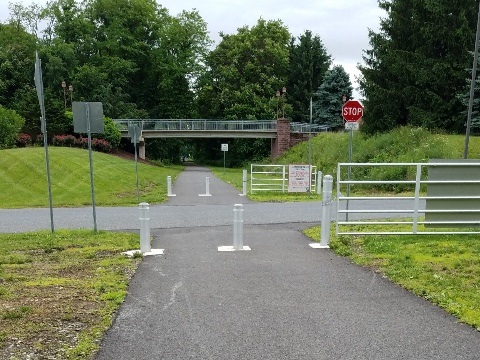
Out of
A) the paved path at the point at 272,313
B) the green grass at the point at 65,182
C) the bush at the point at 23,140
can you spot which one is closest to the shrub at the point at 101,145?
the bush at the point at 23,140

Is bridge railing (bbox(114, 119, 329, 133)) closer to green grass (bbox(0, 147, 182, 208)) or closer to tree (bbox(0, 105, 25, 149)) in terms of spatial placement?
tree (bbox(0, 105, 25, 149))

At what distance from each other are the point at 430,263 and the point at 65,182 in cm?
2059

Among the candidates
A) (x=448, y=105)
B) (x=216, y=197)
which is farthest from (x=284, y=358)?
(x=448, y=105)

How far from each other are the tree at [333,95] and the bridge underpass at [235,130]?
3887 mm

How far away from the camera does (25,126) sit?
125 ft

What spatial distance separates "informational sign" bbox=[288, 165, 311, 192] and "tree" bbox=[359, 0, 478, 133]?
1268 centimetres

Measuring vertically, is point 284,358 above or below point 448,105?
below

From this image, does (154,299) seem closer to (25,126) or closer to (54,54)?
(25,126)

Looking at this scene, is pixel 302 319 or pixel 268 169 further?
pixel 268 169

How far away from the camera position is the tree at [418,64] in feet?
90.7

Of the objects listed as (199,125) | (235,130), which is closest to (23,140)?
(199,125)

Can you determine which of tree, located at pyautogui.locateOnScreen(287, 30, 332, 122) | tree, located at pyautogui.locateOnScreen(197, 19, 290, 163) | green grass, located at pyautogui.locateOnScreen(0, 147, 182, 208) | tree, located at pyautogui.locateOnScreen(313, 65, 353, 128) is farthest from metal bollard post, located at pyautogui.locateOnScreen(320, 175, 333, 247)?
tree, located at pyautogui.locateOnScreen(287, 30, 332, 122)

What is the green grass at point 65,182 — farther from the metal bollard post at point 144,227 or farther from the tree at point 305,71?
the tree at point 305,71

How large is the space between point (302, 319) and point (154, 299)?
1897mm
